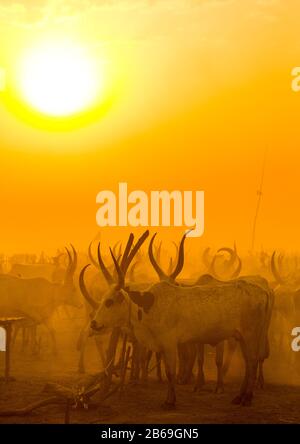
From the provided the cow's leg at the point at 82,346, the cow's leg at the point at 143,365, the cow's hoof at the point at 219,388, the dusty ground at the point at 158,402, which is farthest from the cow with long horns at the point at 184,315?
the cow's leg at the point at 82,346

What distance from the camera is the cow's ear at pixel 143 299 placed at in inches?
203

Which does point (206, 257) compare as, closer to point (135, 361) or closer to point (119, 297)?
point (135, 361)

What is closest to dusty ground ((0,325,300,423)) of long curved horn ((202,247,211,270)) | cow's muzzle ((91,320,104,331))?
cow's muzzle ((91,320,104,331))

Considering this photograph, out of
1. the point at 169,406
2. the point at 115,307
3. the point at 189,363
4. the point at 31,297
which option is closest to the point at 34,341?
the point at 31,297

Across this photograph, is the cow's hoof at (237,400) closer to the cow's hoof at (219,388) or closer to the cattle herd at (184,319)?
the cattle herd at (184,319)

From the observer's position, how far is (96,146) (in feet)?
22.3

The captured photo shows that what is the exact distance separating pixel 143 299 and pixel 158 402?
0.94m

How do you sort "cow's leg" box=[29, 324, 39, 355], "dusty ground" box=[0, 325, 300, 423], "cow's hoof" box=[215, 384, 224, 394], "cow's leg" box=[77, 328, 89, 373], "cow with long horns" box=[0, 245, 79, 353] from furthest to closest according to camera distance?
"cow with long horns" box=[0, 245, 79, 353] < "cow's leg" box=[29, 324, 39, 355] < "cow's leg" box=[77, 328, 89, 373] < "cow's hoof" box=[215, 384, 224, 394] < "dusty ground" box=[0, 325, 300, 423]

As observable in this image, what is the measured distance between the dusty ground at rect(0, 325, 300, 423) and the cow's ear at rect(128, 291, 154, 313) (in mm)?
848

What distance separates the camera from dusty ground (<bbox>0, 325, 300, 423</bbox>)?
5.11 m

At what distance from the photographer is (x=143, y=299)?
5.16 metres

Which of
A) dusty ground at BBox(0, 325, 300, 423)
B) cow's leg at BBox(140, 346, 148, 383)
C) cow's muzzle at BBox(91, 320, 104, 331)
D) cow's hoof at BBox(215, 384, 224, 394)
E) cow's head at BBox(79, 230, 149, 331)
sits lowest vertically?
dusty ground at BBox(0, 325, 300, 423)

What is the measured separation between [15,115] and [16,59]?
0.56 metres

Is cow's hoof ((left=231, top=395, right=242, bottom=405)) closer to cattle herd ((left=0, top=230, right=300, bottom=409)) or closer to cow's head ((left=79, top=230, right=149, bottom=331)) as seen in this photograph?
cattle herd ((left=0, top=230, right=300, bottom=409))
